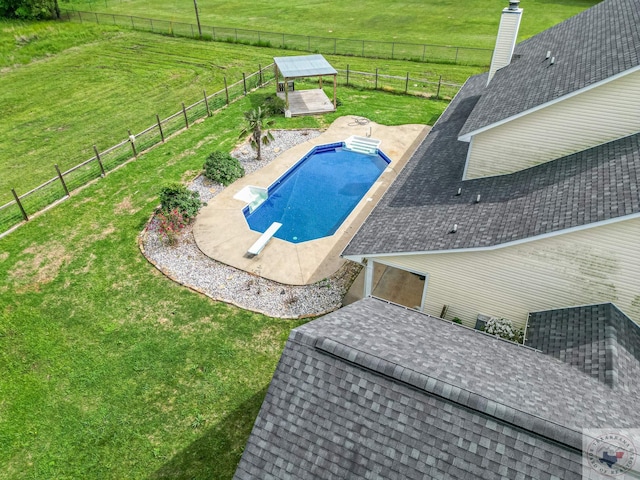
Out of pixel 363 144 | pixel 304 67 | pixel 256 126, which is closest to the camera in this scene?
pixel 256 126

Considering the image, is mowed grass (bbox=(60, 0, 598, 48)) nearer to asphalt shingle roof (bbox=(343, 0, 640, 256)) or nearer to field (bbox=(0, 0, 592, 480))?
field (bbox=(0, 0, 592, 480))

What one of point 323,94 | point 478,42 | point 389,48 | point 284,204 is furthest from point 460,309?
point 478,42

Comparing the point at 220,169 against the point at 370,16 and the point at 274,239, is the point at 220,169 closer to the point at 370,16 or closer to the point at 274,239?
the point at 274,239

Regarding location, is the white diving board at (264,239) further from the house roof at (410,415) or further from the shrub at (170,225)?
the house roof at (410,415)

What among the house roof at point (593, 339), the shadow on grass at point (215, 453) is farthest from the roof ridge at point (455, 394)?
the shadow on grass at point (215, 453)

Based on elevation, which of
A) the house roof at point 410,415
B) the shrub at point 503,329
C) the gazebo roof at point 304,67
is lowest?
the shrub at point 503,329

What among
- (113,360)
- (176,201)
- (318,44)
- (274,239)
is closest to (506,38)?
(274,239)
